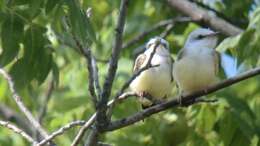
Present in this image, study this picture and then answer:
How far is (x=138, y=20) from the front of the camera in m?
9.73

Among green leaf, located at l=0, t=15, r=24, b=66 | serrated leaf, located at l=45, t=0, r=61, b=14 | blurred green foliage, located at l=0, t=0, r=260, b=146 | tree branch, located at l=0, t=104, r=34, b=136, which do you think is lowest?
tree branch, located at l=0, t=104, r=34, b=136

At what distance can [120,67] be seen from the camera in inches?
317

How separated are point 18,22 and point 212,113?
2013 mm

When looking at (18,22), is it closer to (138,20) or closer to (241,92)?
(241,92)

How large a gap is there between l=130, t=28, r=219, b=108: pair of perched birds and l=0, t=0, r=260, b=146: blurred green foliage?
0.36m

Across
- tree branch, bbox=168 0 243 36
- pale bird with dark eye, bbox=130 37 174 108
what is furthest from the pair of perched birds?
tree branch, bbox=168 0 243 36

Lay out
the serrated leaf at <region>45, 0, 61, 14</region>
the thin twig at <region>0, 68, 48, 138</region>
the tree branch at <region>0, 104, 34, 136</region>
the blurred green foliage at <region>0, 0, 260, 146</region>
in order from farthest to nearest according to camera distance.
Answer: the tree branch at <region>0, 104, 34, 136</region> → the blurred green foliage at <region>0, 0, 260, 146</region> → the thin twig at <region>0, 68, 48, 138</region> → the serrated leaf at <region>45, 0, 61, 14</region>

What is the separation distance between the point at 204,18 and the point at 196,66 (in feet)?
7.10

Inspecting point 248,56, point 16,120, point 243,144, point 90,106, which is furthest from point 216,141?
point 16,120

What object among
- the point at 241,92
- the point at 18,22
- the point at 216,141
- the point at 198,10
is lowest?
the point at 241,92

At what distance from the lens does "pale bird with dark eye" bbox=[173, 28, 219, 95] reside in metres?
4.95

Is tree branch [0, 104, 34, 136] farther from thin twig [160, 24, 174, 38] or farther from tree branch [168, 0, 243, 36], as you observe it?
tree branch [168, 0, 243, 36]

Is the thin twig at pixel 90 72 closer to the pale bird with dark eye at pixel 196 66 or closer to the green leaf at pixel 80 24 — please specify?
the green leaf at pixel 80 24

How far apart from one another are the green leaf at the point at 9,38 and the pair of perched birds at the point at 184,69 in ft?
2.90
